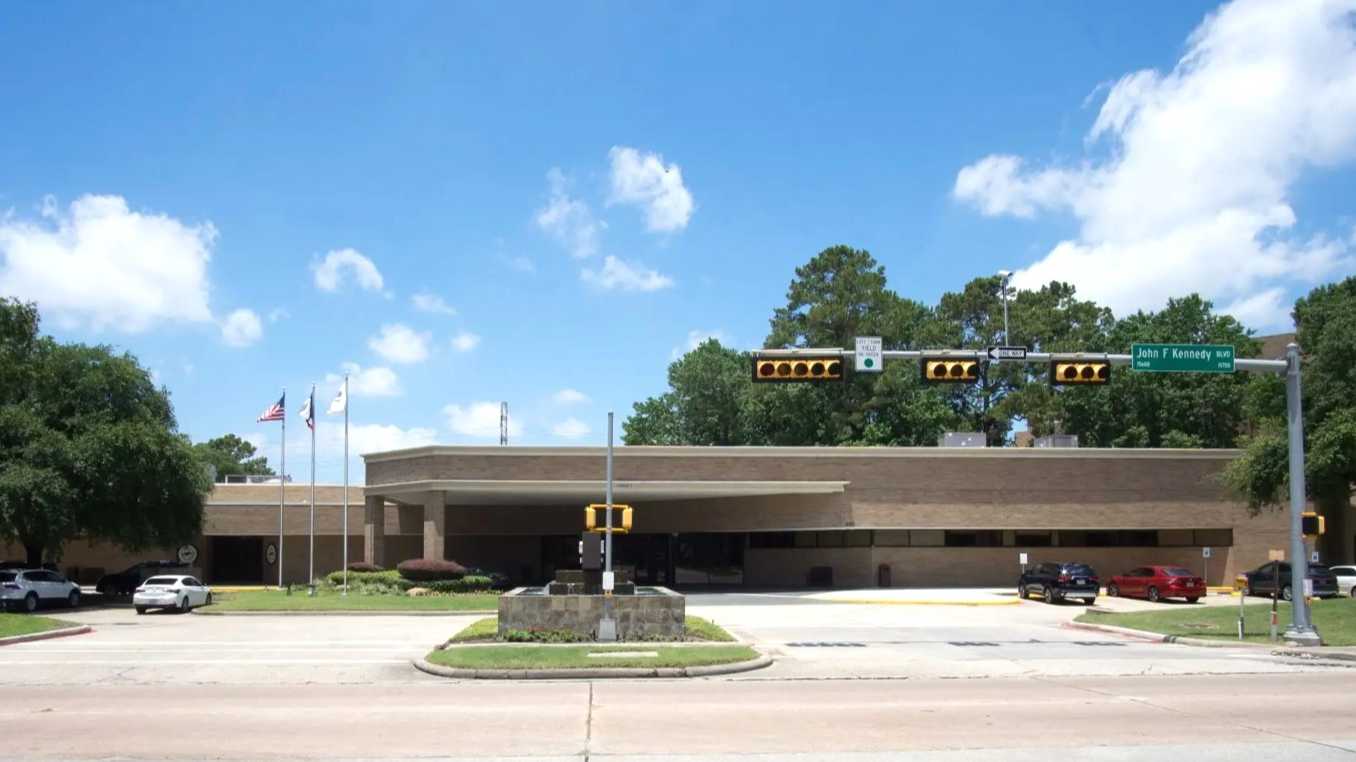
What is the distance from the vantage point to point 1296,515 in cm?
2545

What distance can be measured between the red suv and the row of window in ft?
17.0

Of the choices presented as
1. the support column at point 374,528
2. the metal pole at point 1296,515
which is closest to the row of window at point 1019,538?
the support column at point 374,528

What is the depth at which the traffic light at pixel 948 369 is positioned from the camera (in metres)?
20.9

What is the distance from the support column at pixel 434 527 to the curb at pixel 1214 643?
24772 mm

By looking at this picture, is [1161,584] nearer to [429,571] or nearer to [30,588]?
[429,571]

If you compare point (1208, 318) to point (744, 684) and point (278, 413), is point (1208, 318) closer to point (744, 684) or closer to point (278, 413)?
point (278, 413)

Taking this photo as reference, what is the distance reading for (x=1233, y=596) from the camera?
4775cm

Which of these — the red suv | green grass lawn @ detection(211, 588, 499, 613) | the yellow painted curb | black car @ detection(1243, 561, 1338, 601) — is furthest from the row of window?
green grass lawn @ detection(211, 588, 499, 613)

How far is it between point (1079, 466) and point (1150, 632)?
903 inches

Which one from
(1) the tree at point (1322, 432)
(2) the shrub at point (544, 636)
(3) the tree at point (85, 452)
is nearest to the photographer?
(2) the shrub at point (544, 636)

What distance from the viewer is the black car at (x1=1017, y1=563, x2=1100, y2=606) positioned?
137 feet

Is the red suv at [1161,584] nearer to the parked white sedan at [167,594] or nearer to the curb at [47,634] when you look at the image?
the parked white sedan at [167,594]

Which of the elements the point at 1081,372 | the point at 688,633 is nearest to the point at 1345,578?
the point at 1081,372

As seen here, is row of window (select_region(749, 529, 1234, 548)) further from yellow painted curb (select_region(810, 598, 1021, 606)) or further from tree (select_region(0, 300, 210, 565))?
tree (select_region(0, 300, 210, 565))
